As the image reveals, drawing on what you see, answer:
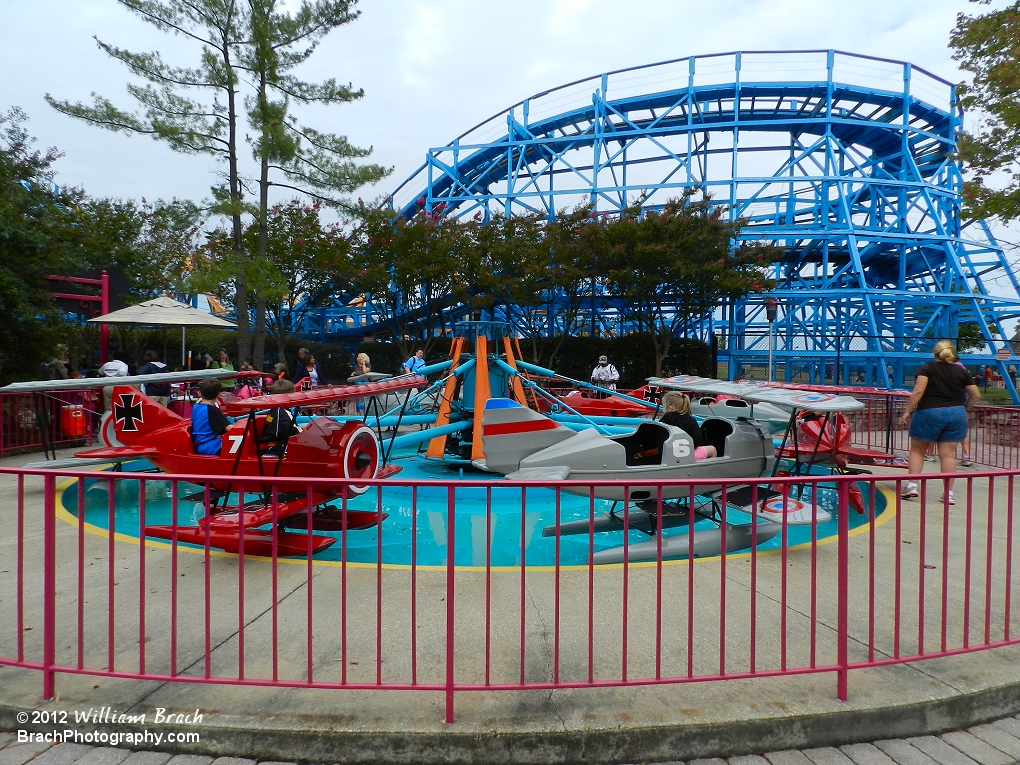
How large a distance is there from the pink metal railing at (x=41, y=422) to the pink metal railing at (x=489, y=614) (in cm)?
601

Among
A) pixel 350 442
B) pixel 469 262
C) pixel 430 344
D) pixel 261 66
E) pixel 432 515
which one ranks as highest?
pixel 261 66

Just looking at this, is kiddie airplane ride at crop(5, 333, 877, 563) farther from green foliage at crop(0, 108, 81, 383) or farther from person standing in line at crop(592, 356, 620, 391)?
person standing in line at crop(592, 356, 620, 391)

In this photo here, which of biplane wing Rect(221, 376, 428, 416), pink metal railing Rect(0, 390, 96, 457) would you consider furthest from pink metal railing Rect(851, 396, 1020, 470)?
pink metal railing Rect(0, 390, 96, 457)

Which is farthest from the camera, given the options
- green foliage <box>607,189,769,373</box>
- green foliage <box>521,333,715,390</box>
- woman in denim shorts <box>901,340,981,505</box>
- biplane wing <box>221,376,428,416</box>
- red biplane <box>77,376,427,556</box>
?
green foliage <box>521,333,715,390</box>

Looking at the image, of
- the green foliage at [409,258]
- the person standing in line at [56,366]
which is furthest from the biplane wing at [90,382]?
the green foliage at [409,258]

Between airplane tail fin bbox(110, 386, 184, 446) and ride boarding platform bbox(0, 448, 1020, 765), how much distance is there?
3.45 meters

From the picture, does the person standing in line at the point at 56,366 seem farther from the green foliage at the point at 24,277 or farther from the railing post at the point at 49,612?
the railing post at the point at 49,612

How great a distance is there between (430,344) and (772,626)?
77.3ft

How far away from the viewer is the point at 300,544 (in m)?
5.38

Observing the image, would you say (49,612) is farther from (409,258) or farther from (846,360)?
(846,360)

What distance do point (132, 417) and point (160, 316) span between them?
22.8 ft

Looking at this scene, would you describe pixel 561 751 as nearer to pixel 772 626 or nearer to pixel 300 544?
pixel 772 626

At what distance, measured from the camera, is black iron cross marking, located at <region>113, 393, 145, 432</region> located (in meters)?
7.70

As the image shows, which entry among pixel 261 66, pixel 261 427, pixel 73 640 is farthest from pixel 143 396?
pixel 261 66
